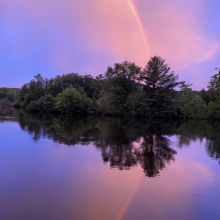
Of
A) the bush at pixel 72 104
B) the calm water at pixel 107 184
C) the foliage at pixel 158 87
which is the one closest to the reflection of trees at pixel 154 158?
the calm water at pixel 107 184

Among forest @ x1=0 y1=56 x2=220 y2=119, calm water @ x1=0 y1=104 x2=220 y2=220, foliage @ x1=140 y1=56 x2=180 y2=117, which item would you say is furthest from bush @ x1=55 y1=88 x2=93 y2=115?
calm water @ x1=0 y1=104 x2=220 y2=220

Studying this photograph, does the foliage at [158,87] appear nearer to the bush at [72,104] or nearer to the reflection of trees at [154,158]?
the bush at [72,104]

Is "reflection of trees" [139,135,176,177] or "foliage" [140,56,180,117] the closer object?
"reflection of trees" [139,135,176,177]

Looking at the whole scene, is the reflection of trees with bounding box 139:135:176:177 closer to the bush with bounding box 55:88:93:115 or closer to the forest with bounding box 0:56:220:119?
the forest with bounding box 0:56:220:119

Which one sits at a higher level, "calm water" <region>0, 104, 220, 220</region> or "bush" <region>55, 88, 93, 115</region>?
"bush" <region>55, 88, 93, 115</region>

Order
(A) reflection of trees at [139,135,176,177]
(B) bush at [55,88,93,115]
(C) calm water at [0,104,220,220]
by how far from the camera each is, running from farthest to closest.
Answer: (B) bush at [55,88,93,115]
(A) reflection of trees at [139,135,176,177]
(C) calm water at [0,104,220,220]

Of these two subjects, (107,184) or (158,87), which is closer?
(107,184)

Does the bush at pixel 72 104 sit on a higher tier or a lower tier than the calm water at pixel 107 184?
higher

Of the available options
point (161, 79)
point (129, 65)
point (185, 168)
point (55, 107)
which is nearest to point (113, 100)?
point (129, 65)

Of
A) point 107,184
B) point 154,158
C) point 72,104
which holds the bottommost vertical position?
point 107,184

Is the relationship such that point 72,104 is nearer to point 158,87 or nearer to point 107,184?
point 158,87

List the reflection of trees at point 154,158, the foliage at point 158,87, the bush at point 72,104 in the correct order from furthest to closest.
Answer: the bush at point 72,104, the foliage at point 158,87, the reflection of trees at point 154,158

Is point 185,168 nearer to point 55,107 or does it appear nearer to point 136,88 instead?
point 136,88

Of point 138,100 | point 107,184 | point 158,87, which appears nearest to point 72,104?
point 138,100
